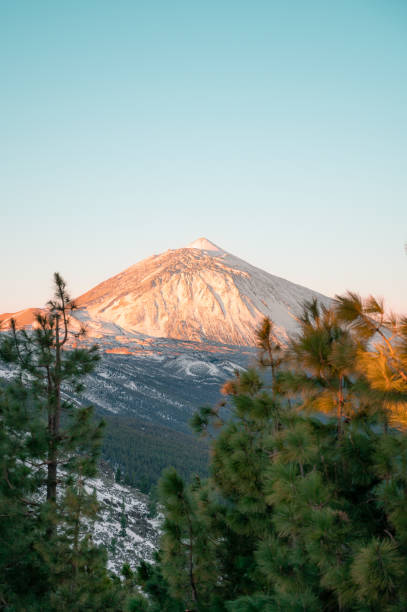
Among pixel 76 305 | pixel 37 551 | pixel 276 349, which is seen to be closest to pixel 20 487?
pixel 37 551

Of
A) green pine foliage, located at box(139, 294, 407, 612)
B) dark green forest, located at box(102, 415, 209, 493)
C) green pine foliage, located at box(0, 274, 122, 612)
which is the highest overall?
green pine foliage, located at box(139, 294, 407, 612)

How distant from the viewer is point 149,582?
781 cm

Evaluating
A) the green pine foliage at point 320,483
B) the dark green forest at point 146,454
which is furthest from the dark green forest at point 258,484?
the dark green forest at point 146,454

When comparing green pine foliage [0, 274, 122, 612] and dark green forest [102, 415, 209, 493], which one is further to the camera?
dark green forest [102, 415, 209, 493]

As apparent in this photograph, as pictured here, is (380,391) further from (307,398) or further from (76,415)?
(76,415)

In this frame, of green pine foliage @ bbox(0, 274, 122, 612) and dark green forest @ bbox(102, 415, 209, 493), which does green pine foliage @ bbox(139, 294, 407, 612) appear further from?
dark green forest @ bbox(102, 415, 209, 493)

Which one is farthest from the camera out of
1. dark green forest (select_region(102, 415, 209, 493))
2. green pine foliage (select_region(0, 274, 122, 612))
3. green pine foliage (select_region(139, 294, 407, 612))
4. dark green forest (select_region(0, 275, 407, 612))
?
dark green forest (select_region(102, 415, 209, 493))

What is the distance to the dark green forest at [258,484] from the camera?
11.9ft

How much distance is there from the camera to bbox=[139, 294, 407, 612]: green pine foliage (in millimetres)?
3504

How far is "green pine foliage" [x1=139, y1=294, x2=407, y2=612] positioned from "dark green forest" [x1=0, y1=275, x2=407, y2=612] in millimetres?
14

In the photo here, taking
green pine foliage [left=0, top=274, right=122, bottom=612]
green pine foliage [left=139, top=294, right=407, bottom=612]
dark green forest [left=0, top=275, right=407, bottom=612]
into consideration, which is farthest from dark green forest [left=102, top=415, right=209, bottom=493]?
green pine foliage [left=139, top=294, right=407, bottom=612]

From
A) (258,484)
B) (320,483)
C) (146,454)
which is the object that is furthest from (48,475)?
(146,454)

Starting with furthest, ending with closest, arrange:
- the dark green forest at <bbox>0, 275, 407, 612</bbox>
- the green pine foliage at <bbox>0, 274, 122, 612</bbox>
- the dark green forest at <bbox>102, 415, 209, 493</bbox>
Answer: the dark green forest at <bbox>102, 415, 209, 493</bbox> < the green pine foliage at <bbox>0, 274, 122, 612</bbox> < the dark green forest at <bbox>0, 275, 407, 612</bbox>

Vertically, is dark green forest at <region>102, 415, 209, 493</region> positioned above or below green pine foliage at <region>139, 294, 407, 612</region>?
below
